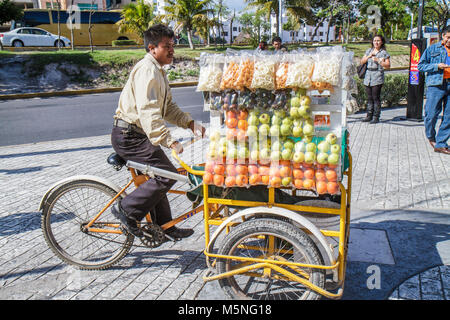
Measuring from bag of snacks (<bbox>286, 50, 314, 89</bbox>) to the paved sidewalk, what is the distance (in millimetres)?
1022

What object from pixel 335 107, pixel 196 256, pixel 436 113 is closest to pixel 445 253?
pixel 335 107

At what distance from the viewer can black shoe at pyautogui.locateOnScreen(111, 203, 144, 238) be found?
311cm

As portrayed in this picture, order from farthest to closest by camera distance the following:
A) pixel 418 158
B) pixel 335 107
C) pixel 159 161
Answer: pixel 418 158 < pixel 159 161 < pixel 335 107

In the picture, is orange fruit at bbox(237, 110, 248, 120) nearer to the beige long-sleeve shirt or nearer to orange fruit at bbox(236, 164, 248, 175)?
orange fruit at bbox(236, 164, 248, 175)

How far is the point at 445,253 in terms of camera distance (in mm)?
3373

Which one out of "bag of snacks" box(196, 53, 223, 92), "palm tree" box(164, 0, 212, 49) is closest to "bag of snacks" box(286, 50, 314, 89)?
"bag of snacks" box(196, 53, 223, 92)

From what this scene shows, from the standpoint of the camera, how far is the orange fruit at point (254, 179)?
2545 mm

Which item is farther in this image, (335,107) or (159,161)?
(159,161)

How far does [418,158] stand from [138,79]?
5.04 metres

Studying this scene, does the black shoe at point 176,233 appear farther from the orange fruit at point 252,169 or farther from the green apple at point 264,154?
the green apple at point 264,154

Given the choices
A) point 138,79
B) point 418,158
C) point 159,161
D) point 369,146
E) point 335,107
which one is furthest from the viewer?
point 369,146

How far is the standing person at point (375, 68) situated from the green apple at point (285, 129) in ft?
21.6

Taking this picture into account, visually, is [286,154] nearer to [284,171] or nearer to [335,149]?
[284,171]
